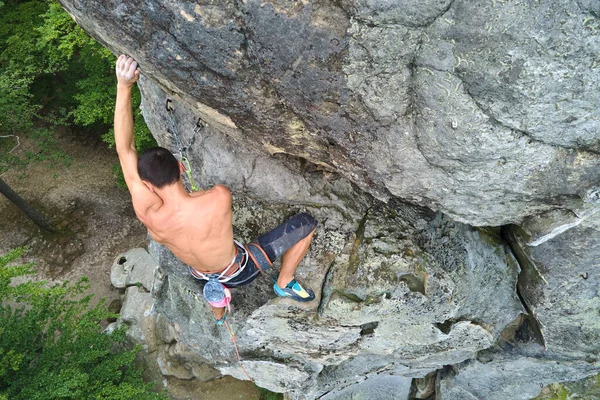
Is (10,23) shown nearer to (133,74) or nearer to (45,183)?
(45,183)

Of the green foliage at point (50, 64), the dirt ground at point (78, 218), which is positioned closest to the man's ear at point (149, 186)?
the green foliage at point (50, 64)

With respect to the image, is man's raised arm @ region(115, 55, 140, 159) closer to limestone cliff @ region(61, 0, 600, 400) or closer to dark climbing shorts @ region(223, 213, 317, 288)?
limestone cliff @ region(61, 0, 600, 400)

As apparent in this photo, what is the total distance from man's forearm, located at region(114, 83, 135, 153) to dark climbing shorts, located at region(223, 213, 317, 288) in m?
1.46

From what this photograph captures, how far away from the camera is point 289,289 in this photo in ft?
14.6

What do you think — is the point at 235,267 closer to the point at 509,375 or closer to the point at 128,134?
the point at 128,134

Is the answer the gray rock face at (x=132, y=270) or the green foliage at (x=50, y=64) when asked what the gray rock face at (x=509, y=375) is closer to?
the gray rock face at (x=132, y=270)

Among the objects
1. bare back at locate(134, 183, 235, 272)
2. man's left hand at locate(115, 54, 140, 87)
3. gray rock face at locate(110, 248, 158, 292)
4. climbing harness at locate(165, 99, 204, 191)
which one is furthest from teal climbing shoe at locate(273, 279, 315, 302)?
gray rock face at locate(110, 248, 158, 292)

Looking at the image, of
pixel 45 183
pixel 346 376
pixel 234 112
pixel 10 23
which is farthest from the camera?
pixel 45 183

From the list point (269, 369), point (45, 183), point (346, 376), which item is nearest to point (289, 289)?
point (269, 369)

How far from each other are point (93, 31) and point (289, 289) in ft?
9.24

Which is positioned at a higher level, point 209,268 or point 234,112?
point 234,112

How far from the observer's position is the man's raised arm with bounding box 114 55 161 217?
319 centimetres

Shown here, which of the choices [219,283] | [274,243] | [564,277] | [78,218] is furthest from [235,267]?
[78,218]

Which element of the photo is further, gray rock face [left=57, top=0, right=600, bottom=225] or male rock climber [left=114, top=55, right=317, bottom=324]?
male rock climber [left=114, top=55, right=317, bottom=324]
